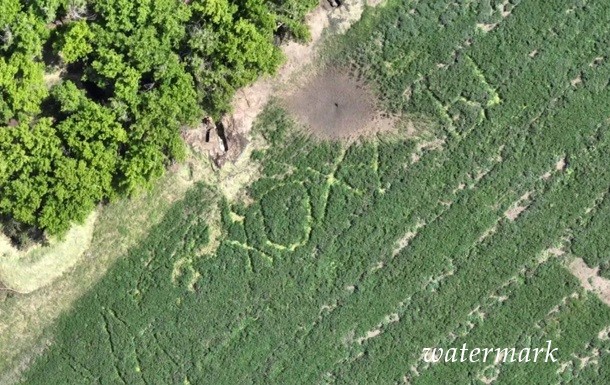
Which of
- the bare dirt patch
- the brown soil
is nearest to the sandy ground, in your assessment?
the brown soil

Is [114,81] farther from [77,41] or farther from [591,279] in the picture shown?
[591,279]

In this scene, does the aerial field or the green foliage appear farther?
the aerial field

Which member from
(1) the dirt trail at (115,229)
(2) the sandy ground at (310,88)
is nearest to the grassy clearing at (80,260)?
(1) the dirt trail at (115,229)

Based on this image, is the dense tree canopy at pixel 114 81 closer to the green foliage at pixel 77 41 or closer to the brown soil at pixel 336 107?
the green foliage at pixel 77 41

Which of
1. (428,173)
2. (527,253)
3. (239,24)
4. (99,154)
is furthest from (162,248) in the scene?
(527,253)

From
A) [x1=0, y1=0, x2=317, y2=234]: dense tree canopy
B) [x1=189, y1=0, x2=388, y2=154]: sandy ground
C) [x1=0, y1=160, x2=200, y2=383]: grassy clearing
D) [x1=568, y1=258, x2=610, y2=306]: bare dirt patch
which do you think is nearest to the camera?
[x1=0, y1=0, x2=317, y2=234]: dense tree canopy

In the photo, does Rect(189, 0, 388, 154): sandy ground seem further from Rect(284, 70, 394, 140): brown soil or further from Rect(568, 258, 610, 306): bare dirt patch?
Rect(568, 258, 610, 306): bare dirt patch

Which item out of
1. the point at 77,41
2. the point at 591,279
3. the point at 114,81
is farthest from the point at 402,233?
the point at 77,41
